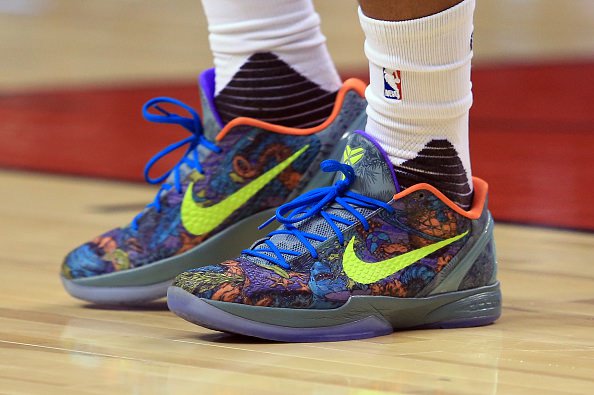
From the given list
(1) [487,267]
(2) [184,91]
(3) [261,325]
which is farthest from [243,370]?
(2) [184,91]

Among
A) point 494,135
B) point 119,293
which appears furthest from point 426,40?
point 494,135

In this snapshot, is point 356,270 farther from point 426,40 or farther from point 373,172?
point 426,40

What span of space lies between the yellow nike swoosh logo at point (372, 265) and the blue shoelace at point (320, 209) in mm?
17

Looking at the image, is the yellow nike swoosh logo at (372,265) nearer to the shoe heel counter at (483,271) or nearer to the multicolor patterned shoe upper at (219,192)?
the shoe heel counter at (483,271)

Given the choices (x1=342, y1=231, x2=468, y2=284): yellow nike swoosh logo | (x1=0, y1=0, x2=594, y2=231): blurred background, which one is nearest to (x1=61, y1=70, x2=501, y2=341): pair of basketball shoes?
(x1=342, y1=231, x2=468, y2=284): yellow nike swoosh logo

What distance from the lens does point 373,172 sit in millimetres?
1035

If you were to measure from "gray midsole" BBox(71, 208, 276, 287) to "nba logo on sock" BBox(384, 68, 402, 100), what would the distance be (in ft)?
0.72

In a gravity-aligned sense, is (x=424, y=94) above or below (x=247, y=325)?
above

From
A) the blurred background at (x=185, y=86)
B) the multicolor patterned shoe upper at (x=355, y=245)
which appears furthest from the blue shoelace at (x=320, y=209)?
the blurred background at (x=185, y=86)

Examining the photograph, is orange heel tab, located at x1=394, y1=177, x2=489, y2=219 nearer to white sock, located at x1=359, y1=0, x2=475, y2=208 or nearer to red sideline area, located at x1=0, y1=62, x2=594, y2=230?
white sock, located at x1=359, y1=0, x2=475, y2=208

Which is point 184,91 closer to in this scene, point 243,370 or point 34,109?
point 34,109

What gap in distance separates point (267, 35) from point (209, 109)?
0.10 meters

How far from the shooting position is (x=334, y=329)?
→ 3.29ft

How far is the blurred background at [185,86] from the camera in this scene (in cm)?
208
